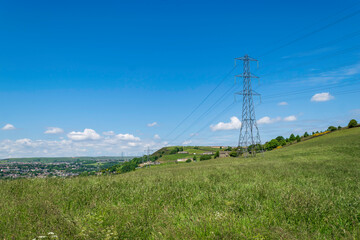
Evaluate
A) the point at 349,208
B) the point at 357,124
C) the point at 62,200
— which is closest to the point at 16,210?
the point at 62,200

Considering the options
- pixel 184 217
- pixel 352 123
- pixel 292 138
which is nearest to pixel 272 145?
pixel 292 138

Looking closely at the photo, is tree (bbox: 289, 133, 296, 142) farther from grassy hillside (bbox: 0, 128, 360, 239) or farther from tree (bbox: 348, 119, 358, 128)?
grassy hillside (bbox: 0, 128, 360, 239)

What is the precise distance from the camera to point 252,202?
5.64 m

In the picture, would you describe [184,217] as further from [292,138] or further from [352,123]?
Result: [292,138]

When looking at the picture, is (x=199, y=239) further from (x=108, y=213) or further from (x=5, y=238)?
(x=5, y=238)

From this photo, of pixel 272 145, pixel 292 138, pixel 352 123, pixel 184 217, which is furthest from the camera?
pixel 292 138

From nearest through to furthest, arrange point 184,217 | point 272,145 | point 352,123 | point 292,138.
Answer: point 184,217 < point 352,123 < point 272,145 < point 292,138

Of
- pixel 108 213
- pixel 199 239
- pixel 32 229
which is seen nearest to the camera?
pixel 199 239

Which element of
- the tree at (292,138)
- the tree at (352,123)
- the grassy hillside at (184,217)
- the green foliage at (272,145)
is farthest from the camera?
the tree at (292,138)

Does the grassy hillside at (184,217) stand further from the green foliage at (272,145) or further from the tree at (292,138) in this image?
the tree at (292,138)

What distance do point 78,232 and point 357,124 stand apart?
3554 inches

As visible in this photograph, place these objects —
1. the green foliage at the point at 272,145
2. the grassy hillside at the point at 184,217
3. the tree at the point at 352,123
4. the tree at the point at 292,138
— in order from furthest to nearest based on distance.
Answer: the tree at the point at 292,138, the green foliage at the point at 272,145, the tree at the point at 352,123, the grassy hillside at the point at 184,217

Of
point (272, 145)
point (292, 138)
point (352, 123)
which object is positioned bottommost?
point (272, 145)

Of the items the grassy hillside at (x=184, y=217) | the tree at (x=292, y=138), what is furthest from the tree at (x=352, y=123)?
the grassy hillside at (x=184, y=217)
